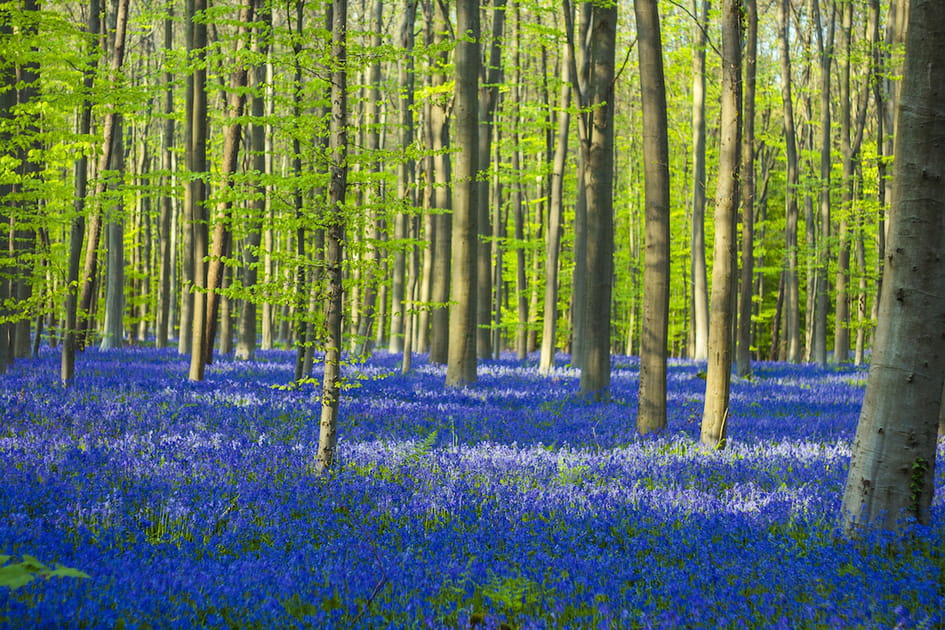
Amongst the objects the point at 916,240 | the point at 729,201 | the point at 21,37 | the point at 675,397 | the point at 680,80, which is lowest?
the point at 675,397

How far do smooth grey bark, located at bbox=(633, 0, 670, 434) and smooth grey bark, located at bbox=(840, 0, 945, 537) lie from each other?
516cm

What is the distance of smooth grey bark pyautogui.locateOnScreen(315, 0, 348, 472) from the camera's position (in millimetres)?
7594

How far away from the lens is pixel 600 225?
49.7ft

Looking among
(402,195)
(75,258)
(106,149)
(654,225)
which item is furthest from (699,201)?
(75,258)

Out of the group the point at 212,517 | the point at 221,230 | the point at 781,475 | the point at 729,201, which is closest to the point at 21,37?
the point at 221,230

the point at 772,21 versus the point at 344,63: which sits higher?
the point at 772,21

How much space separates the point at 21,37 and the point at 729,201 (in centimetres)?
1051

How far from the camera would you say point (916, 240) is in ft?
18.7

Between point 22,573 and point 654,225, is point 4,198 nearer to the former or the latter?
point 654,225

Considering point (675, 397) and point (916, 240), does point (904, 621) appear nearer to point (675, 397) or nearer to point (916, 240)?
point (916, 240)

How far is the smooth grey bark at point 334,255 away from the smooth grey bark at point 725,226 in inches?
185

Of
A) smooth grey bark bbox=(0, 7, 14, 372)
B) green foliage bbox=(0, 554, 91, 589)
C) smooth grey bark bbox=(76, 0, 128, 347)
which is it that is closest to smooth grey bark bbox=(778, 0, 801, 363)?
smooth grey bark bbox=(76, 0, 128, 347)

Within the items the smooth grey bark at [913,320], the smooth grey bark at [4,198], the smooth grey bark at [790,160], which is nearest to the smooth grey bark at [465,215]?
the smooth grey bark at [4,198]

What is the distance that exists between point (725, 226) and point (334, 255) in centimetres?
501
